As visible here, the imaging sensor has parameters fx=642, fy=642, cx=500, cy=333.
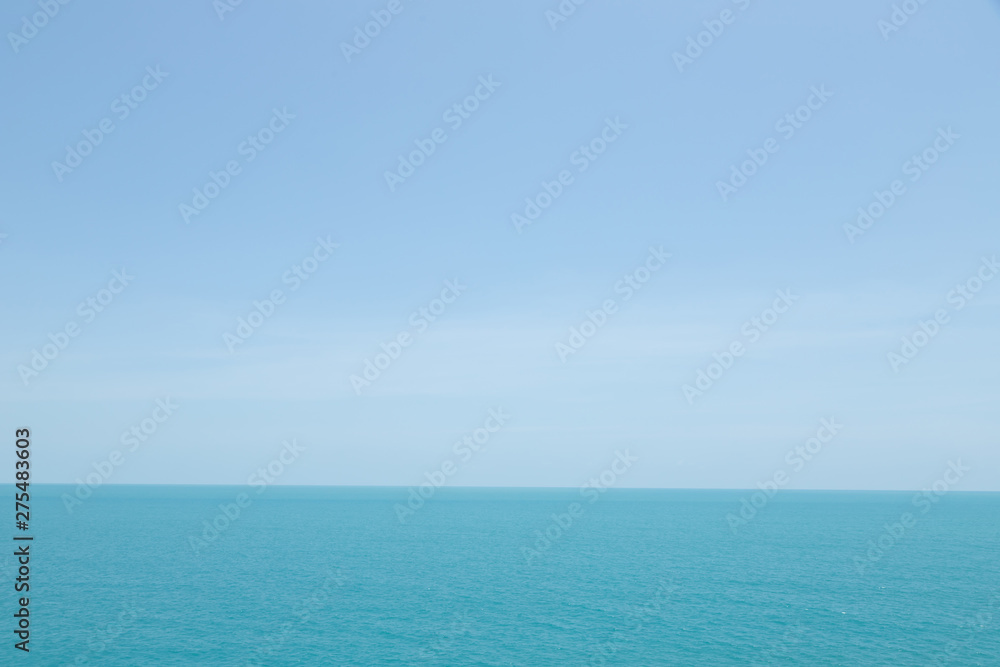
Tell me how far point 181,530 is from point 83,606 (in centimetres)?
7403

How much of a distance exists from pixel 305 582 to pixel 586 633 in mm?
31981

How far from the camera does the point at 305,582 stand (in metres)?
65.4

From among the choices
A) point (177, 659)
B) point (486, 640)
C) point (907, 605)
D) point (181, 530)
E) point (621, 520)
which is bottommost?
point (177, 659)

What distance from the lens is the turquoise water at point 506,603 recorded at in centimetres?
4275

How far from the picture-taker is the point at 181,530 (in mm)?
121688

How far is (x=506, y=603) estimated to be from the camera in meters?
56.2

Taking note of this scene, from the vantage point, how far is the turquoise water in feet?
140

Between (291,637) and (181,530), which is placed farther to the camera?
(181,530)

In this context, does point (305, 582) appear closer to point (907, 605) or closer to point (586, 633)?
point (586, 633)

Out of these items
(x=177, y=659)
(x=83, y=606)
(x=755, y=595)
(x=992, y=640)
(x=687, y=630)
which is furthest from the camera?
(x=755, y=595)

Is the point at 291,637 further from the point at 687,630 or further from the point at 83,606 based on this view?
the point at 687,630

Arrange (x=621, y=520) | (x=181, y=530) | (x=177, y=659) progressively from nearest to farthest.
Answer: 1. (x=177, y=659)
2. (x=181, y=530)
3. (x=621, y=520)

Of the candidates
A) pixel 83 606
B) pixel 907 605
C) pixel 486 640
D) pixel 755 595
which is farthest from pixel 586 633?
pixel 83 606

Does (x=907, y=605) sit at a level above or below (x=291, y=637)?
above
